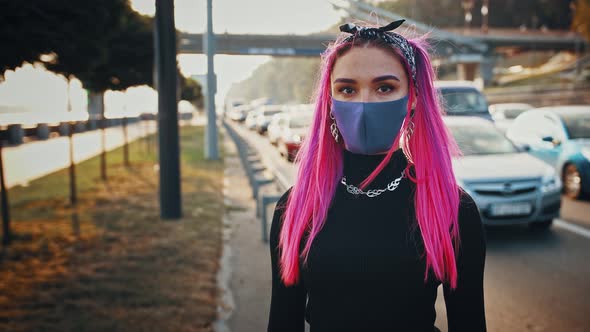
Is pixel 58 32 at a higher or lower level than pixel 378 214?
higher

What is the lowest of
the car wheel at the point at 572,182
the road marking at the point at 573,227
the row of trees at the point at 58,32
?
the road marking at the point at 573,227

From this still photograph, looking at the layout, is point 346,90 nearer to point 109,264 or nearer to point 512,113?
point 109,264

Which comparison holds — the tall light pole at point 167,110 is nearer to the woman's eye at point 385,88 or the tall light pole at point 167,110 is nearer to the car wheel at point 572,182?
the woman's eye at point 385,88

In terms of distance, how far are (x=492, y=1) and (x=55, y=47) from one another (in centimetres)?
9970

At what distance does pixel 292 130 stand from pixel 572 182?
992cm

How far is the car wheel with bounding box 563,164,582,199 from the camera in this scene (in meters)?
9.84

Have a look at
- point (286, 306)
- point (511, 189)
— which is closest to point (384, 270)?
point (286, 306)

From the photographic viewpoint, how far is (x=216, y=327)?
434 cm

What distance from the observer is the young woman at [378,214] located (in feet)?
5.88

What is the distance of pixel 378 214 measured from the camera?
1850mm

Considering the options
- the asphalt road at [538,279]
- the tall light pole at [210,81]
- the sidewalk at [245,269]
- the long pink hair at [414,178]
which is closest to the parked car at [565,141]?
the asphalt road at [538,279]

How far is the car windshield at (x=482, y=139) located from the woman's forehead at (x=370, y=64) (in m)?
6.31

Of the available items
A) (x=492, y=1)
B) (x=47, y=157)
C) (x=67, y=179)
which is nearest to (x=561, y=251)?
(x=67, y=179)

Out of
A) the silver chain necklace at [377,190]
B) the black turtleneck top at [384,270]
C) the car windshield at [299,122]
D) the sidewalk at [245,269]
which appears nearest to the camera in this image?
the black turtleneck top at [384,270]
